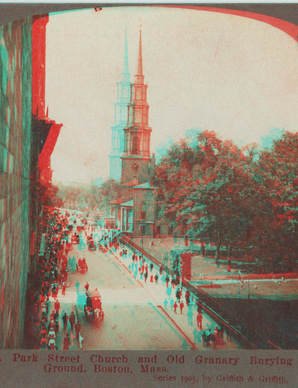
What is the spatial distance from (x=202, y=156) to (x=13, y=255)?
193 cm

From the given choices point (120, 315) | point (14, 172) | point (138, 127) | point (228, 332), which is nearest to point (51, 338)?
point (120, 315)

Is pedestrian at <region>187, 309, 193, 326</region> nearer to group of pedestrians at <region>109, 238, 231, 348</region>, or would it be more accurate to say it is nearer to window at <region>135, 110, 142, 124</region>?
group of pedestrians at <region>109, 238, 231, 348</region>

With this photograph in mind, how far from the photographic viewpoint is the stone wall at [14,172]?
7.11 ft

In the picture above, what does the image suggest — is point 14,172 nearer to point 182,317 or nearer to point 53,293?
point 53,293

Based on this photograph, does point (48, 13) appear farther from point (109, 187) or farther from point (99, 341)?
point (99, 341)

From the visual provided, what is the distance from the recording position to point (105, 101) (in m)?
3.10

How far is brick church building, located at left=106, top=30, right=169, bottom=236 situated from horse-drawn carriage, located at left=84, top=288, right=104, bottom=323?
678mm

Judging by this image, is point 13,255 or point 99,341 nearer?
point 13,255

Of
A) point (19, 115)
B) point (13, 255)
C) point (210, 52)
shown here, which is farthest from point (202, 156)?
point (13, 255)

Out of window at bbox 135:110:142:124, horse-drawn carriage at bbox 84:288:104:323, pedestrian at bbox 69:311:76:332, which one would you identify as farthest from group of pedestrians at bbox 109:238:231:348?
window at bbox 135:110:142:124

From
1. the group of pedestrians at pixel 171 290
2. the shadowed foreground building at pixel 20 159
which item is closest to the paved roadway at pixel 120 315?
the group of pedestrians at pixel 171 290

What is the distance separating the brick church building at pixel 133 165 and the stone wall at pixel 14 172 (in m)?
0.79

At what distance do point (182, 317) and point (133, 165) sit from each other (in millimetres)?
1494

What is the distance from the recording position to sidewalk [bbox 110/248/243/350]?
9.73 feet
